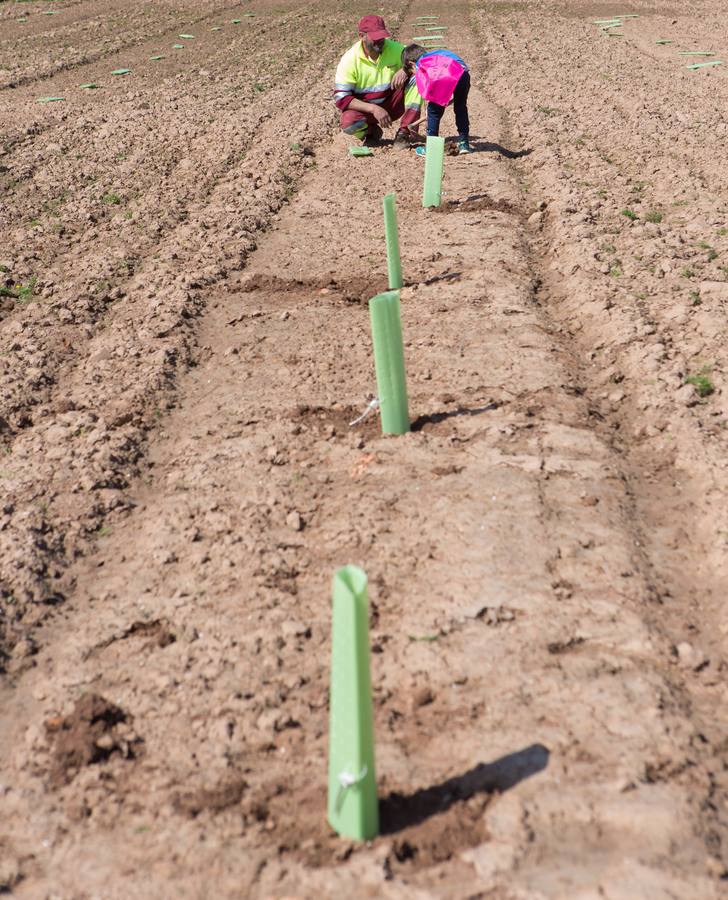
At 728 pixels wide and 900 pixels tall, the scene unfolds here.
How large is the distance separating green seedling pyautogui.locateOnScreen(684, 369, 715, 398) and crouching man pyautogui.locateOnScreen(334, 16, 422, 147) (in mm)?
5322

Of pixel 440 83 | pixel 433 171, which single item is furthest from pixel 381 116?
pixel 433 171

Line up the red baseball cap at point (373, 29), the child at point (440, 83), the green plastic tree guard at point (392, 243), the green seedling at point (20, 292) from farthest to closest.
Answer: the red baseball cap at point (373, 29) → the child at point (440, 83) → the green seedling at point (20, 292) → the green plastic tree guard at point (392, 243)

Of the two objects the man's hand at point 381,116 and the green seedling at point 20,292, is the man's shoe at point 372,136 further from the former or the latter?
the green seedling at point 20,292

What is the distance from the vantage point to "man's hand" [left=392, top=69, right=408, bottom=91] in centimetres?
938

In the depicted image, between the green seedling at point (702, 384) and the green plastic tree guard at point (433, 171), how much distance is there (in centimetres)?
296

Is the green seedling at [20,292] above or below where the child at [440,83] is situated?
below

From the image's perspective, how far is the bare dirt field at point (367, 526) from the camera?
2.63 meters

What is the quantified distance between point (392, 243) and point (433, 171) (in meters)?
1.88

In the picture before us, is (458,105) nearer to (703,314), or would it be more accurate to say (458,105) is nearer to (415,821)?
(703,314)

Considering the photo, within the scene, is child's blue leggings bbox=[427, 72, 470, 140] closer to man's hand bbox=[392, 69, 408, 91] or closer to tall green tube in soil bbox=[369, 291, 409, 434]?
man's hand bbox=[392, 69, 408, 91]

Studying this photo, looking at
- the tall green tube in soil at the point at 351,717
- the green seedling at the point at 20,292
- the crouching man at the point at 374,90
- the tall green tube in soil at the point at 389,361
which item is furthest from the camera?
the crouching man at the point at 374,90

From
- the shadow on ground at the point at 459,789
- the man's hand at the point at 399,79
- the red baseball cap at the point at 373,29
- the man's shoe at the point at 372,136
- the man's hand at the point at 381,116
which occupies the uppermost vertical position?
the red baseball cap at the point at 373,29

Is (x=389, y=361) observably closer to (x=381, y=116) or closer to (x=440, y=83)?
(x=440, y=83)

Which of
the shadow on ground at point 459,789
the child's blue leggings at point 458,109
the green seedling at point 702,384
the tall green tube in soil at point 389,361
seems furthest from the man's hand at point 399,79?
the shadow on ground at point 459,789
